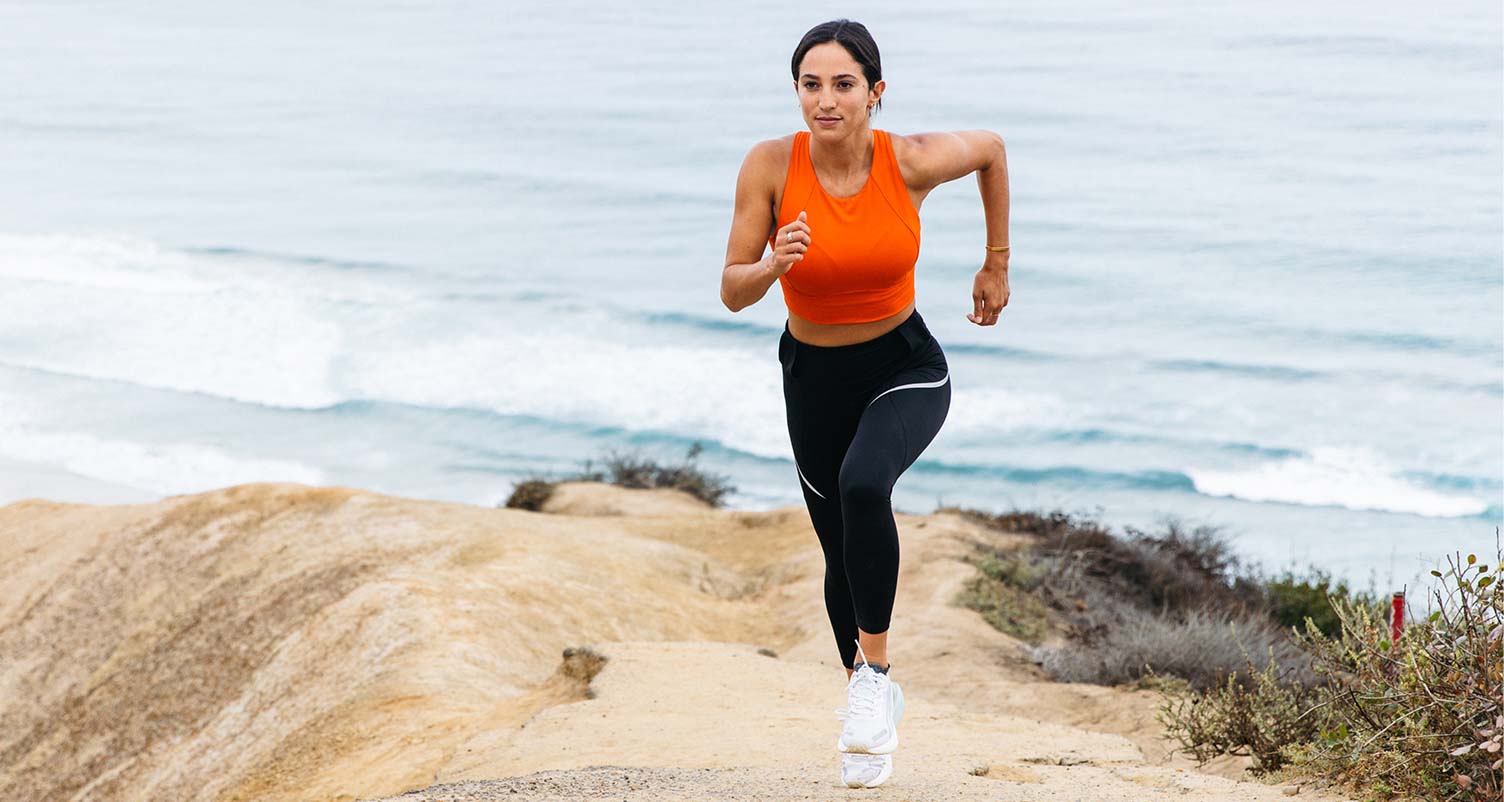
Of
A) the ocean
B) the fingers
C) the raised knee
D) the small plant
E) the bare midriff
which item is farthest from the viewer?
the ocean

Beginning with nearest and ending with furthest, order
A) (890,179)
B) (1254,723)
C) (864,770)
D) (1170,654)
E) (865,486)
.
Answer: (865,486) < (890,179) < (864,770) < (1254,723) < (1170,654)

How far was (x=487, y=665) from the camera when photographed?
828 cm

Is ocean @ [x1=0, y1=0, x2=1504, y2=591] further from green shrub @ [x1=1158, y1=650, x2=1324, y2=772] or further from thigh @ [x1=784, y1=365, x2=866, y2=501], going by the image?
thigh @ [x1=784, y1=365, x2=866, y2=501]

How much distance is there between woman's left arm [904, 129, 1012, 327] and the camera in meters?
4.64

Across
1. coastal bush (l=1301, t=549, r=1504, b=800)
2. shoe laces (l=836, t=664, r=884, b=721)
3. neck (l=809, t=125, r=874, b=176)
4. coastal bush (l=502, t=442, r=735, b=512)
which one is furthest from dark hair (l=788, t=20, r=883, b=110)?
coastal bush (l=502, t=442, r=735, b=512)

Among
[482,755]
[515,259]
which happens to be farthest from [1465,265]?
[482,755]

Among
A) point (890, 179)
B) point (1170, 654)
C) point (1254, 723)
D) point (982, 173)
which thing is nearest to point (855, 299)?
point (890, 179)

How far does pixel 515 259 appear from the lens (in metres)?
30.8

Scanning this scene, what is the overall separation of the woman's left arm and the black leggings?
322 millimetres

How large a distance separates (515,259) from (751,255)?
87.9ft

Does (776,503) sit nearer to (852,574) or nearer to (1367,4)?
(852,574)

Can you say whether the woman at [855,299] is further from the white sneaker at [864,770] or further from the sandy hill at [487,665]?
the sandy hill at [487,665]

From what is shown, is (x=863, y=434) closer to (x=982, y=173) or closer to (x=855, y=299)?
(x=855, y=299)

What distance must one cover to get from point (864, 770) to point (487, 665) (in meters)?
4.00
